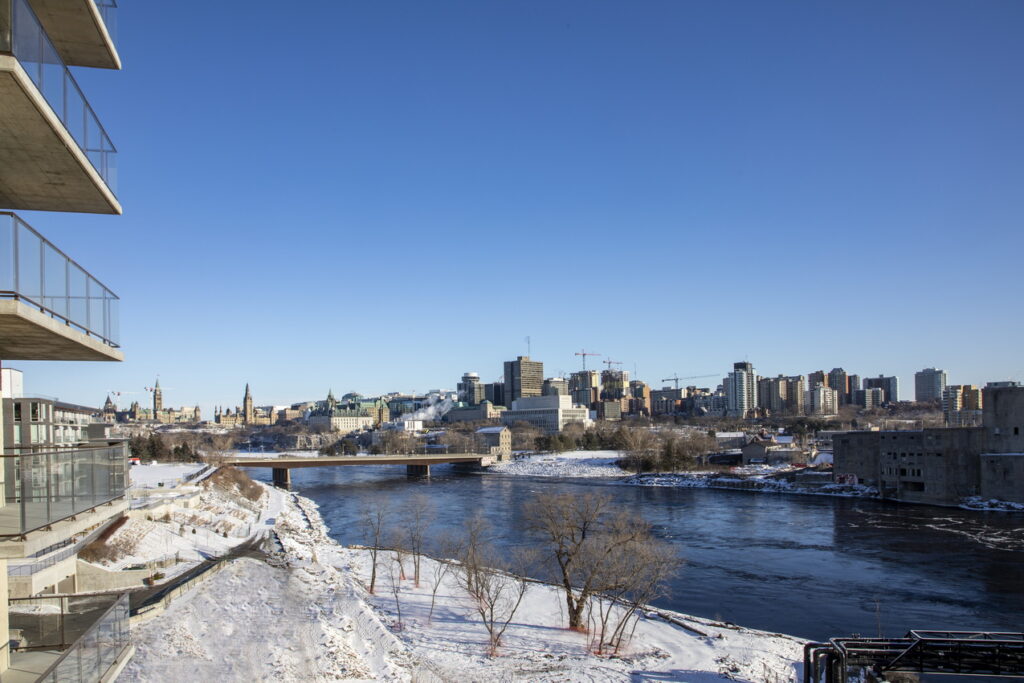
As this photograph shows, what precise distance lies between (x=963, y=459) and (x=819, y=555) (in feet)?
93.6

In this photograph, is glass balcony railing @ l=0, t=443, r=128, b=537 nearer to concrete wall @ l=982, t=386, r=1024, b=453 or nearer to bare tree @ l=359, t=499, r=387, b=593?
bare tree @ l=359, t=499, r=387, b=593

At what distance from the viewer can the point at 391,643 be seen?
19828 millimetres

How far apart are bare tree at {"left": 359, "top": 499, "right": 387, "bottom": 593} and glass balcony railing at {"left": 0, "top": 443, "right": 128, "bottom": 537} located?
71.8 feet

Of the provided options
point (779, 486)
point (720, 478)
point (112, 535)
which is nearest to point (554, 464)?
point (720, 478)

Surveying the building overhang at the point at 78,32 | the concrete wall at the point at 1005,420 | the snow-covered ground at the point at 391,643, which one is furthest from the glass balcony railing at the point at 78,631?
the concrete wall at the point at 1005,420

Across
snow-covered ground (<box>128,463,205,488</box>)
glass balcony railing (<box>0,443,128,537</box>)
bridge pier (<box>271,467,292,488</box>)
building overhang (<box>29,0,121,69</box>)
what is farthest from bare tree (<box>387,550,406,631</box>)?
bridge pier (<box>271,467,292,488</box>)

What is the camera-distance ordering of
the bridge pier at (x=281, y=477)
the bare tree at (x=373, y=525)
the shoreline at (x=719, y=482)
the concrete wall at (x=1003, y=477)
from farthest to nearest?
the bridge pier at (x=281, y=477)
the shoreline at (x=719, y=482)
the concrete wall at (x=1003, y=477)
the bare tree at (x=373, y=525)

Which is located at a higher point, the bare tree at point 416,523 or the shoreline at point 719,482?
the bare tree at point 416,523

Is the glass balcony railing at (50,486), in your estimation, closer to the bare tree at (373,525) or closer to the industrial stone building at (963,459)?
the bare tree at (373,525)

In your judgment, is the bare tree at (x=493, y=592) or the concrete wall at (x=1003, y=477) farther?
the concrete wall at (x=1003, y=477)

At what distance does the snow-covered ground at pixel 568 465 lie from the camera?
3477 inches

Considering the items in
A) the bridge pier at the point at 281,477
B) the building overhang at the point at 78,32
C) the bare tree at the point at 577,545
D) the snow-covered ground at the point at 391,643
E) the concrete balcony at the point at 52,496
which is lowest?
the bridge pier at the point at 281,477

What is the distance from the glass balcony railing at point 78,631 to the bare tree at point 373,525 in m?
20.5

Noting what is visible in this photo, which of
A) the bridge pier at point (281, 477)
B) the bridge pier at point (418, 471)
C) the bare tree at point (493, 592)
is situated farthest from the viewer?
the bridge pier at point (418, 471)
